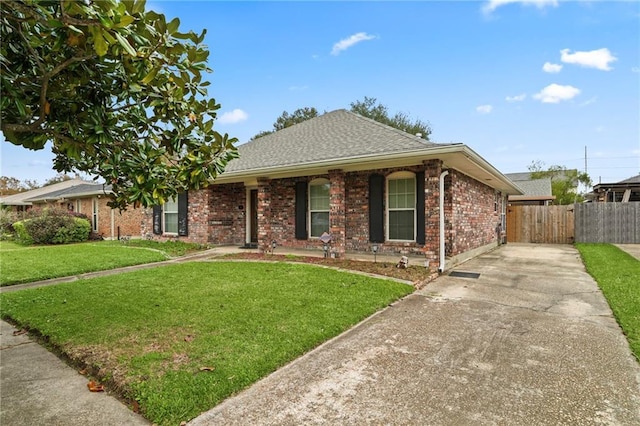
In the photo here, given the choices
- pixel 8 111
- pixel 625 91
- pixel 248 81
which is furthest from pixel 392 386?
pixel 625 91

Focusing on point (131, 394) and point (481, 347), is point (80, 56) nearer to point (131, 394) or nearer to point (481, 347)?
point (131, 394)

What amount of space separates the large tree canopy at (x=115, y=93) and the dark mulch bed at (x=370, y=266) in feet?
15.3

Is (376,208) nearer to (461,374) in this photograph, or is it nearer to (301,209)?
(301,209)

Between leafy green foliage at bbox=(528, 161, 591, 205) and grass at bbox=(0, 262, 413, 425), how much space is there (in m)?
33.0

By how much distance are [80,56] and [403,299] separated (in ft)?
16.8

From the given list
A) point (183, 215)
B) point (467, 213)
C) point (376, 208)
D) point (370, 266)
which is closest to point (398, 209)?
point (376, 208)

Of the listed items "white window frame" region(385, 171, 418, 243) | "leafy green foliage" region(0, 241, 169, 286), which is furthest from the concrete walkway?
"white window frame" region(385, 171, 418, 243)

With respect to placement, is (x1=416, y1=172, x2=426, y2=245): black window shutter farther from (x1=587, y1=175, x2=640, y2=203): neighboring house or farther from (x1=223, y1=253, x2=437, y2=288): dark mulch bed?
(x1=587, y1=175, x2=640, y2=203): neighboring house

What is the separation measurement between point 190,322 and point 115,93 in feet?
8.76

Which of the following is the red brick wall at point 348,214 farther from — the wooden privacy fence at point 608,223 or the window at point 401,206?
the wooden privacy fence at point 608,223

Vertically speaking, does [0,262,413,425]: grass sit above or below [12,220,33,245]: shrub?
below

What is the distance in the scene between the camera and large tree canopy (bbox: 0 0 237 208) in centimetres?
210

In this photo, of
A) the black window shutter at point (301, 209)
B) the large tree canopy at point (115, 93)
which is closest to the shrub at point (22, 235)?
the black window shutter at point (301, 209)

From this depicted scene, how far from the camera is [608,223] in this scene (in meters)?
15.1
